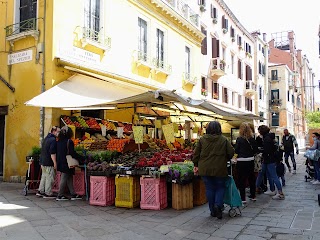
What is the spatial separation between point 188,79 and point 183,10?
3874 millimetres

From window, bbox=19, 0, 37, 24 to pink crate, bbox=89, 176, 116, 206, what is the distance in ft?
21.7

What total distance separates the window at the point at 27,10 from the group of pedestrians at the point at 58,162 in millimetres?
5132

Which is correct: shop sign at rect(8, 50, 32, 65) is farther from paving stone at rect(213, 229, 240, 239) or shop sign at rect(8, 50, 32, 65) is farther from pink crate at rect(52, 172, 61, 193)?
paving stone at rect(213, 229, 240, 239)

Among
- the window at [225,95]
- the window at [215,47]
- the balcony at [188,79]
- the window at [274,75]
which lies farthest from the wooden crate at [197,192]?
the window at [274,75]

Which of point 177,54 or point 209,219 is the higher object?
point 177,54

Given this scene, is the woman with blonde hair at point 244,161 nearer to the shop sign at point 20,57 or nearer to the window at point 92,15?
the window at point 92,15

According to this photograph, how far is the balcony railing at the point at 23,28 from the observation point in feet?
34.5

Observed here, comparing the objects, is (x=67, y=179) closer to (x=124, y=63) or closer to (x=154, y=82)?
(x=124, y=63)

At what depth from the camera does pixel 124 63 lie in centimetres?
1321

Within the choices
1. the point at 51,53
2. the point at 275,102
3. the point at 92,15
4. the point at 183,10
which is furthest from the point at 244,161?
the point at 275,102

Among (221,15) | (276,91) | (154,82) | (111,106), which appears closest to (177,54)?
(154,82)

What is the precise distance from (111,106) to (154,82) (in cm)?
647

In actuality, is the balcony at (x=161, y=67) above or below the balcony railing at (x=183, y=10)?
below

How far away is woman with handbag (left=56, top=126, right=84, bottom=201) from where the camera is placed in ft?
24.5
